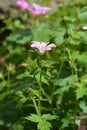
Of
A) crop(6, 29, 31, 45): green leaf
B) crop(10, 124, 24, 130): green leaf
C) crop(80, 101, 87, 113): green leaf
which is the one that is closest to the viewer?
crop(80, 101, 87, 113): green leaf

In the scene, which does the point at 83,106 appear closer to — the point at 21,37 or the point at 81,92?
the point at 81,92

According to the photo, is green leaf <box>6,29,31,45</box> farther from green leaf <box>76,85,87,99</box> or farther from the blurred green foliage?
green leaf <box>76,85,87,99</box>

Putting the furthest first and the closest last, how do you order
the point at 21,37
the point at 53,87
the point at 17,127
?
1. the point at 21,37
2. the point at 53,87
3. the point at 17,127

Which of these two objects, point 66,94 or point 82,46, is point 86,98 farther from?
point 82,46

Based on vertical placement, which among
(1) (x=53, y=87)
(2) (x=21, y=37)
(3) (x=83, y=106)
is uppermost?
(2) (x=21, y=37)

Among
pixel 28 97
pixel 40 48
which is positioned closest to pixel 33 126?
pixel 28 97

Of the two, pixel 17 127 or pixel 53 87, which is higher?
pixel 53 87

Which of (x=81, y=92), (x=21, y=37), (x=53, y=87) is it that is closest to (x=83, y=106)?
(x=81, y=92)

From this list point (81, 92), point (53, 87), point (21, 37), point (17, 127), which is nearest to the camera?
point (81, 92)

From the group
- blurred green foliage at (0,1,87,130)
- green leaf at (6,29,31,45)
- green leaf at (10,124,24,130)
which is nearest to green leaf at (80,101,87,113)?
blurred green foliage at (0,1,87,130)

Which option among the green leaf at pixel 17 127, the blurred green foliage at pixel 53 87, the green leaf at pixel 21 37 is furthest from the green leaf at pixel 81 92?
the green leaf at pixel 21 37

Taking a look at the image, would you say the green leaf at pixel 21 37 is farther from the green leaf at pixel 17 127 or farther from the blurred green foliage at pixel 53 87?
the green leaf at pixel 17 127
